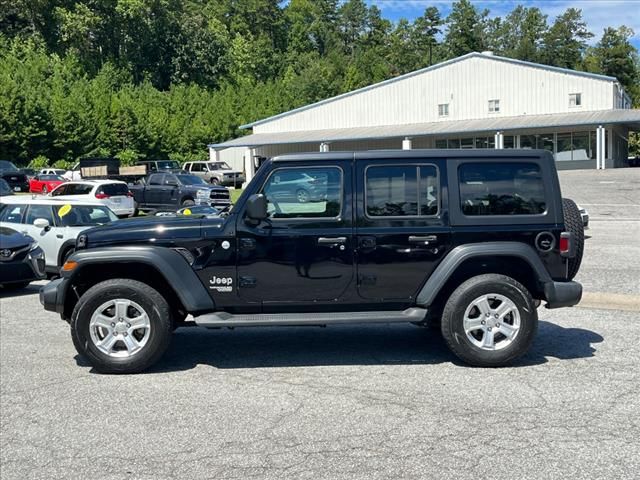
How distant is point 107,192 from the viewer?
76.8 ft

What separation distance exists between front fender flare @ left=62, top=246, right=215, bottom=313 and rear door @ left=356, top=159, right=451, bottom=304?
4.73ft

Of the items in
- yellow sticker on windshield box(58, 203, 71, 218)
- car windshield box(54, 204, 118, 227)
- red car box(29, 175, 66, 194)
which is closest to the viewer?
yellow sticker on windshield box(58, 203, 71, 218)

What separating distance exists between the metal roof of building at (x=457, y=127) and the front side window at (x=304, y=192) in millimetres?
37767

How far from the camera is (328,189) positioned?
6.21 meters

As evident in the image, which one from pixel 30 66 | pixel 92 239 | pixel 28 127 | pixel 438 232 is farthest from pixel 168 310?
pixel 30 66

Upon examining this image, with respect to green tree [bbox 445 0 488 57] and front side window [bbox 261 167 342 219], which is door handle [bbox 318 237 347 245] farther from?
green tree [bbox 445 0 488 57]

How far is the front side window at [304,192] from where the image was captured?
6188 millimetres

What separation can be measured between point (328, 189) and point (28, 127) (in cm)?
5459

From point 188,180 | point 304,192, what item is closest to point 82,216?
point 304,192

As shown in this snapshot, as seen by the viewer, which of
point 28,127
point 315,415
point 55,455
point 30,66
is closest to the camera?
point 55,455

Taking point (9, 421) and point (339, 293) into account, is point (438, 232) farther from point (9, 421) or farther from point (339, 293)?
point (9, 421)

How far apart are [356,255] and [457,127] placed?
40.5 m

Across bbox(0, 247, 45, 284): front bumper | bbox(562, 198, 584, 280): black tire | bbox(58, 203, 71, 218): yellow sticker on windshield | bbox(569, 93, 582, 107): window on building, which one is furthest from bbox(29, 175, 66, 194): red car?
bbox(562, 198, 584, 280): black tire

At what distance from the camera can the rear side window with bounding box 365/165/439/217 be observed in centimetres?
619
